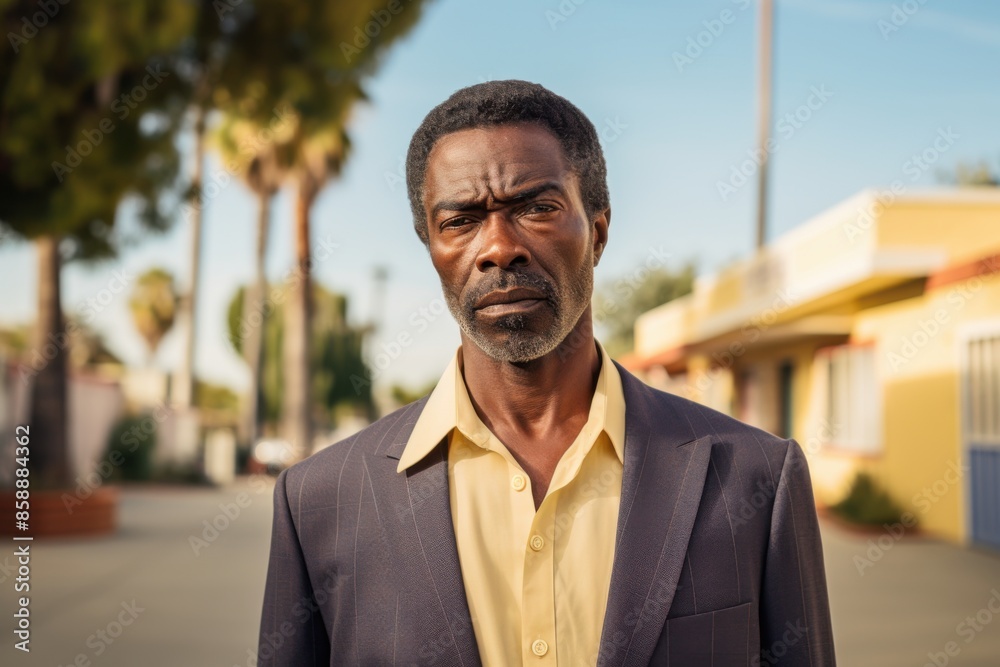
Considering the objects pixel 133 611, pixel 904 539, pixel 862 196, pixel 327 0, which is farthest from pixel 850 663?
pixel 327 0

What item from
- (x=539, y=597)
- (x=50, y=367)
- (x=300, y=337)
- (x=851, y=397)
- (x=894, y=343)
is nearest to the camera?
(x=539, y=597)

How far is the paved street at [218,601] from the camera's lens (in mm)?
7355

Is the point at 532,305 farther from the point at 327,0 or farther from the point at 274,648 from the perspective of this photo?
the point at 327,0

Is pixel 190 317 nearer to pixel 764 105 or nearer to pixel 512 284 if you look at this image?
pixel 764 105

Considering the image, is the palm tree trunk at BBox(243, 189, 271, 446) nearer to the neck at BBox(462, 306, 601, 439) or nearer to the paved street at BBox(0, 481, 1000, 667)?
the paved street at BBox(0, 481, 1000, 667)

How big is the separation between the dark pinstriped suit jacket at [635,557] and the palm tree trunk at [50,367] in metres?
14.0

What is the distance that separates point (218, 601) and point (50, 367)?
283 inches

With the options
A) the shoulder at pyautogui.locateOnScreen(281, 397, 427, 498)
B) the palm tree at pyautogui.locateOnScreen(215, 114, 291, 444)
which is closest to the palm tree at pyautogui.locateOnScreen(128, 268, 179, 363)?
the palm tree at pyautogui.locateOnScreen(215, 114, 291, 444)

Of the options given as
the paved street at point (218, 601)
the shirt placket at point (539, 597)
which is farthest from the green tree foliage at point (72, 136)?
the shirt placket at point (539, 597)

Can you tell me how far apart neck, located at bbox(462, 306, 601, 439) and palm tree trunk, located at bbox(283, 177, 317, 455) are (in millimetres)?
25423

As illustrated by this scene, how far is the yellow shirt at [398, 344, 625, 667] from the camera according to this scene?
1.79 meters

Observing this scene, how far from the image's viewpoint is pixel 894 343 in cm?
1533

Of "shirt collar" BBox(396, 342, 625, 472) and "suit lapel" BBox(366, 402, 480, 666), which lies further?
"shirt collar" BBox(396, 342, 625, 472)

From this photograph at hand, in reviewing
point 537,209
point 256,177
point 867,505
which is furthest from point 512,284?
point 256,177
